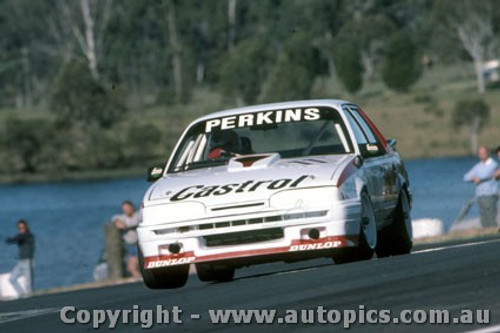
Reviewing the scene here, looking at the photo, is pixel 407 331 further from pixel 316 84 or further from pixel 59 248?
pixel 316 84

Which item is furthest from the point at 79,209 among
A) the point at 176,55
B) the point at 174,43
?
the point at 174,43

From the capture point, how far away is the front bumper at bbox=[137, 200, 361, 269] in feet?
38.7

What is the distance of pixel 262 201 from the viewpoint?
11805 millimetres

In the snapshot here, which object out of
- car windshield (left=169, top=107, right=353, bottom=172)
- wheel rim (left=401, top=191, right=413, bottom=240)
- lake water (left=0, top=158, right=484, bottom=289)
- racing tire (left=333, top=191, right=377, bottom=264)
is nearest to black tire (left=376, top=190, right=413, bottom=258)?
wheel rim (left=401, top=191, right=413, bottom=240)

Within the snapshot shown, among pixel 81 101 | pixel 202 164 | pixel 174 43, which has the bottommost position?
pixel 81 101

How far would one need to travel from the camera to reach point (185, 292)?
12.0m

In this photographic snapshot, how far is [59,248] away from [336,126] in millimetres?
35537

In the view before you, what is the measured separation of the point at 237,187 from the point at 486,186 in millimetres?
13028

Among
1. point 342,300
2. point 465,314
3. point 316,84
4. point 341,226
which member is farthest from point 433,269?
point 316,84

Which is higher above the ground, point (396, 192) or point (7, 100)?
point (396, 192)

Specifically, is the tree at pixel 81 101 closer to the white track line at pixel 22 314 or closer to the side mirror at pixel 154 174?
the side mirror at pixel 154 174

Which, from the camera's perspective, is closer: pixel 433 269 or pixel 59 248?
pixel 433 269

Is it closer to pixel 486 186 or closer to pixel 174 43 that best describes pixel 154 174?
pixel 486 186

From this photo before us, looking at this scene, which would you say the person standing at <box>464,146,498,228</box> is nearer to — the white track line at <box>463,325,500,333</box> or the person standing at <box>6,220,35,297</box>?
the person standing at <box>6,220,35,297</box>
